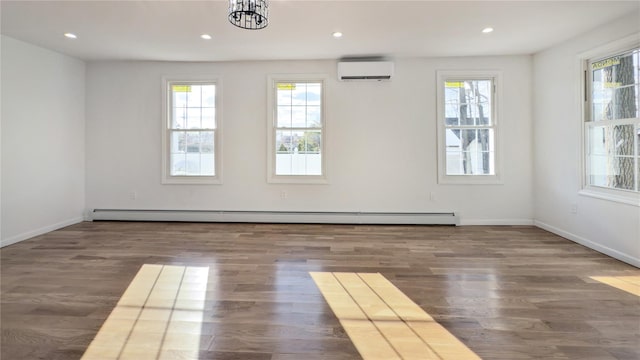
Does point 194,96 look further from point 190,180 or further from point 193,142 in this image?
point 190,180

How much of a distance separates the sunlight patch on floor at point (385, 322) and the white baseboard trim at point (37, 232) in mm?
3948

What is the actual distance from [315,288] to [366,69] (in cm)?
335

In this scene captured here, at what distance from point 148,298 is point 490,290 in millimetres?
2686

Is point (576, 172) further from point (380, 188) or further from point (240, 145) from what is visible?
point (240, 145)

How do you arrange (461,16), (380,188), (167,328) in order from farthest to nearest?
(380,188)
(461,16)
(167,328)

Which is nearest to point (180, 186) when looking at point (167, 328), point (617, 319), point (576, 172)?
point (167, 328)

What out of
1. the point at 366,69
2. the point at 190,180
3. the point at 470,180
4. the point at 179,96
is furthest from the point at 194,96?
the point at 470,180

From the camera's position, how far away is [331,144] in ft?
16.4

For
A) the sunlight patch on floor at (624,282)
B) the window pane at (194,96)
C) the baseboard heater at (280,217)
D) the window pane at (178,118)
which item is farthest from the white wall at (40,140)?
the sunlight patch on floor at (624,282)

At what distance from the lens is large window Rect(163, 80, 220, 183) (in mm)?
5133

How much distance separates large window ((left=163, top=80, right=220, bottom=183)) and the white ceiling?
0.54 metres

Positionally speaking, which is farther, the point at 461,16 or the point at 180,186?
the point at 180,186

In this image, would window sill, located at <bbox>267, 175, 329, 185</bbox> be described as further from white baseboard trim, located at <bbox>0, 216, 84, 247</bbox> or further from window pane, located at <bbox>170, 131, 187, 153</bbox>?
white baseboard trim, located at <bbox>0, 216, 84, 247</bbox>

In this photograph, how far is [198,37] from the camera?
4.02 meters
